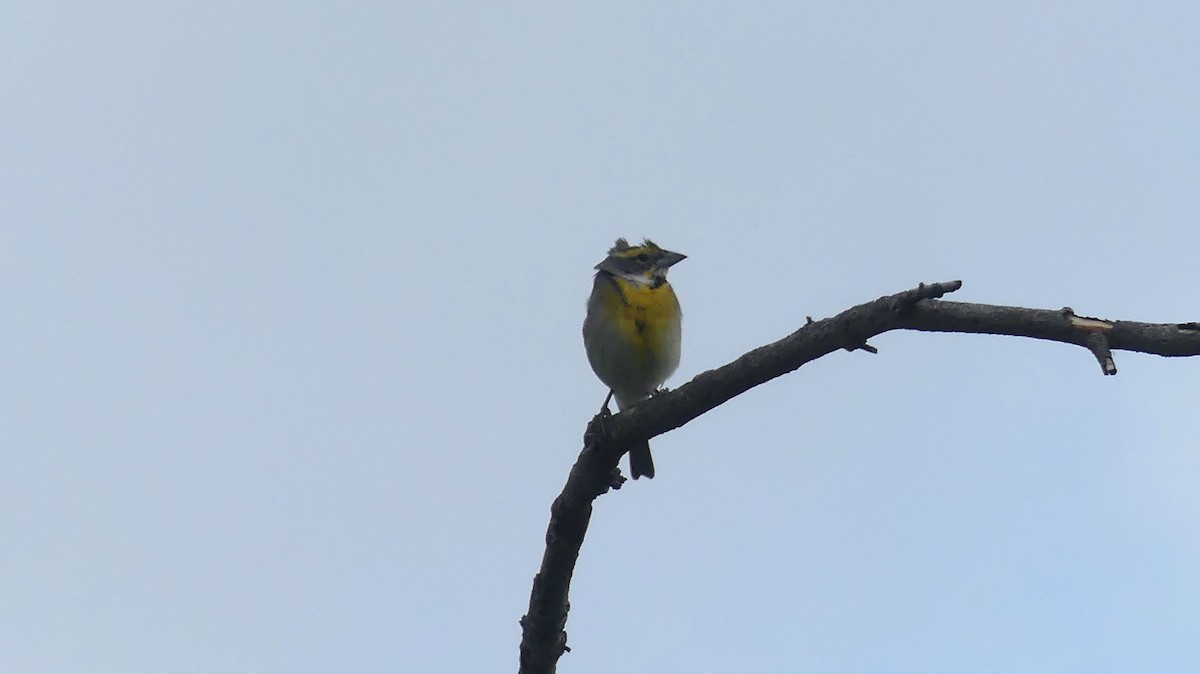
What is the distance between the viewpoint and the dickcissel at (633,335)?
9.97 meters

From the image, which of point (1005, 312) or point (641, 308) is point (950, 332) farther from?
point (641, 308)

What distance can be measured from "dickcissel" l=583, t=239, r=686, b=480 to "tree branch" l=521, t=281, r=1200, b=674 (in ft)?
9.46

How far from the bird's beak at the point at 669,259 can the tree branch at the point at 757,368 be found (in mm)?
4037

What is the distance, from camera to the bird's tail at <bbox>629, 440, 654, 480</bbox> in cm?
1039

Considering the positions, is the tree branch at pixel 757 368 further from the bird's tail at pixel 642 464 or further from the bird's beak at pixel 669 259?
the bird's beak at pixel 669 259

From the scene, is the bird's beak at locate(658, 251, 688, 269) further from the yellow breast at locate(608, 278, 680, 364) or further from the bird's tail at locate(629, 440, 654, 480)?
the bird's tail at locate(629, 440, 654, 480)

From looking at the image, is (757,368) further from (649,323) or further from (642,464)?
(642,464)

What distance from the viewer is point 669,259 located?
36.2 ft

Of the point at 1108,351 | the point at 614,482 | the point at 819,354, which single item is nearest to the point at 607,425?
the point at 614,482

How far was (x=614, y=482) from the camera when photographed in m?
7.04

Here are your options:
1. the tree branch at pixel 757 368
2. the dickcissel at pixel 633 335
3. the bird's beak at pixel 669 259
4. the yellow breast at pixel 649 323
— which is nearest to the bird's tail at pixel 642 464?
the dickcissel at pixel 633 335

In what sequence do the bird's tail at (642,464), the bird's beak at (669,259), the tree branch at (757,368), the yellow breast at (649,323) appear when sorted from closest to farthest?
the tree branch at (757,368) → the yellow breast at (649,323) → the bird's tail at (642,464) → the bird's beak at (669,259)

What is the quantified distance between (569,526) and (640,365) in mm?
3177

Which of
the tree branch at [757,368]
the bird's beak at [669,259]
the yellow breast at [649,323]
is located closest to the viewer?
the tree branch at [757,368]
